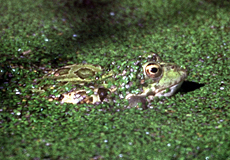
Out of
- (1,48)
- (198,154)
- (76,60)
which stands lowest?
(198,154)

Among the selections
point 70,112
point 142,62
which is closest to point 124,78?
point 142,62

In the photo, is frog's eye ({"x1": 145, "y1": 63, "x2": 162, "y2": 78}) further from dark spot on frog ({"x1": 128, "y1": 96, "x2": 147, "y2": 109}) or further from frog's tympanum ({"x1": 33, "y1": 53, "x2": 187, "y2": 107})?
dark spot on frog ({"x1": 128, "y1": 96, "x2": 147, "y2": 109})

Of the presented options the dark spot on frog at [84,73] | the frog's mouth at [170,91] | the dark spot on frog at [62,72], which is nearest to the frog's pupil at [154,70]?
the frog's mouth at [170,91]

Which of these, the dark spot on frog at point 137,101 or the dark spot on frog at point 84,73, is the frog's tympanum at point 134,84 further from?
the dark spot on frog at point 84,73

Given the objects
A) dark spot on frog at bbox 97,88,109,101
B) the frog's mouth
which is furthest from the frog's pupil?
dark spot on frog at bbox 97,88,109,101

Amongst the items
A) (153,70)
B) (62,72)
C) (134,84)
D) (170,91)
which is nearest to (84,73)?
(62,72)

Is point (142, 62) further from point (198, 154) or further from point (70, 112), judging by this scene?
point (198, 154)

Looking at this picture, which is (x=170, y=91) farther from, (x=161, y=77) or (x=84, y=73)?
(x=84, y=73)
